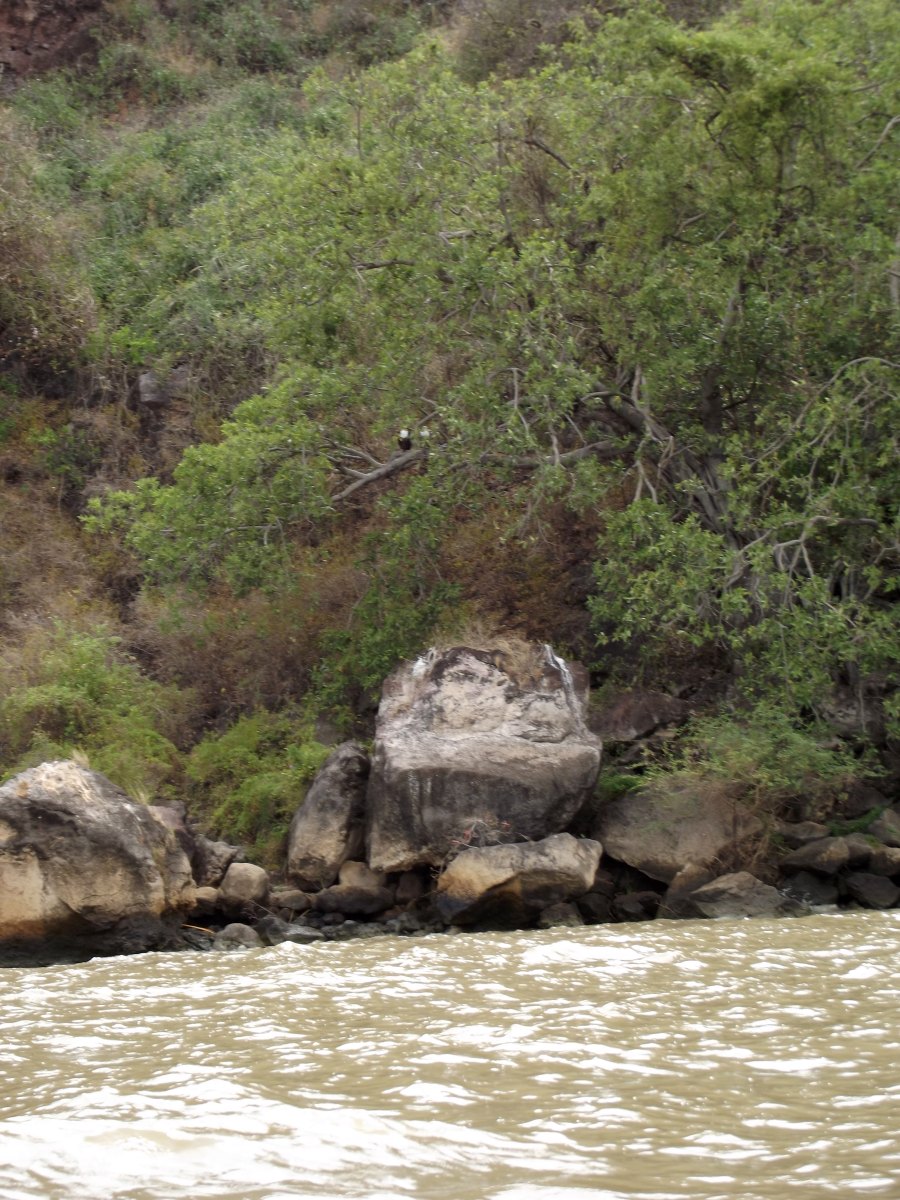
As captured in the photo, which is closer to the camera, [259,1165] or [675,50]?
[259,1165]

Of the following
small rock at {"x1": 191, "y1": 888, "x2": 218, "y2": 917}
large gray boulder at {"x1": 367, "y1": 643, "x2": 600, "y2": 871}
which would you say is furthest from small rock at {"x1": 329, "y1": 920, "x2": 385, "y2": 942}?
small rock at {"x1": 191, "y1": 888, "x2": 218, "y2": 917}

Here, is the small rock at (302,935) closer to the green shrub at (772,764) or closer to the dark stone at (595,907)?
the dark stone at (595,907)

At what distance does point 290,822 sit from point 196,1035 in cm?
551

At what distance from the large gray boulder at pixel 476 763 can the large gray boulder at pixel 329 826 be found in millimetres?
323

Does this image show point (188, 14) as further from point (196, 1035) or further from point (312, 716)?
point (196, 1035)

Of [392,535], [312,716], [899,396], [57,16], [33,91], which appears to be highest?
[57,16]

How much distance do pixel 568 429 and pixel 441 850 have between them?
5418 millimetres

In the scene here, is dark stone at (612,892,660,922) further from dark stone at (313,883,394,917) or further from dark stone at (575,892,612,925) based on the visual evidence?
dark stone at (313,883,394,917)

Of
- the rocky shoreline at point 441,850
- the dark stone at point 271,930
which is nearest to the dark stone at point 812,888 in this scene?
the rocky shoreline at point 441,850

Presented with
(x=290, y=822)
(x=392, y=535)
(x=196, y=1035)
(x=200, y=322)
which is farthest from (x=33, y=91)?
(x=196, y=1035)

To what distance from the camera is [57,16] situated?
2559 cm

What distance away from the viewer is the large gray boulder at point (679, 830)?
10414 mm

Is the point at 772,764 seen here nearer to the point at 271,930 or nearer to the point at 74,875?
the point at 271,930

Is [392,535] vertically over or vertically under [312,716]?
over
